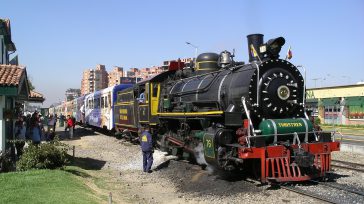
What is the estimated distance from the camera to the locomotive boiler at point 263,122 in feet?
32.4

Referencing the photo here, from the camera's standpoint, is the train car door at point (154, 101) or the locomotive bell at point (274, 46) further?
the train car door at point (154, 101)

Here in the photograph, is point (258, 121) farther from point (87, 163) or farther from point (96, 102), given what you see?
point (96, 102)

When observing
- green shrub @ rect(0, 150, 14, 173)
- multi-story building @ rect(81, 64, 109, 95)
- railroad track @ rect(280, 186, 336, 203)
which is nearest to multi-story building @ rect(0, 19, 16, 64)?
green shrub @ rect(0, 150, 14, 173)

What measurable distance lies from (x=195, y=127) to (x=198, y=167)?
4.29 ft

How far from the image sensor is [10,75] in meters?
12.6

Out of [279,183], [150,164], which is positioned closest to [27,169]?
[150,164]

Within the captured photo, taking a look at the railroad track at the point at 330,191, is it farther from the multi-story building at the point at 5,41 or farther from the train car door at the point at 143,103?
the multi-story building at the point at 5,41

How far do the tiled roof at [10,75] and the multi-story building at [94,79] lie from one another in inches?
4980

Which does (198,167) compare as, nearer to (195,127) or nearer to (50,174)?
(195,127)

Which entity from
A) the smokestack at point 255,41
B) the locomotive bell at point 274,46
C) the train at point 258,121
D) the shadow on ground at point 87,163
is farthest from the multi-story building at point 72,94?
the locomotive bell at point 274,46

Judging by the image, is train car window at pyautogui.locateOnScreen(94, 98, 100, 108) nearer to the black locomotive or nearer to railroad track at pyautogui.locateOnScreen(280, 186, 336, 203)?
the black locomotive

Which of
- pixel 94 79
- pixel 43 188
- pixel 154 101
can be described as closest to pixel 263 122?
pixel 43 188

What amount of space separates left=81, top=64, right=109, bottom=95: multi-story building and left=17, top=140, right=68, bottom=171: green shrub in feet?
420

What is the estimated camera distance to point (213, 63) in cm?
1426
